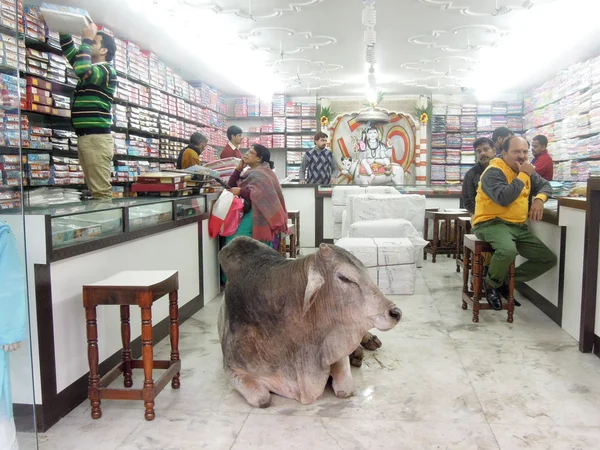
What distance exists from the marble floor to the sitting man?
0.60m

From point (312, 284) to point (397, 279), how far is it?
103 inches

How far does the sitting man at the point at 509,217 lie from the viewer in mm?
3703

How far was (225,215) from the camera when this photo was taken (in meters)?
4.42

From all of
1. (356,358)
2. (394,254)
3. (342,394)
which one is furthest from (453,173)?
(342,394)

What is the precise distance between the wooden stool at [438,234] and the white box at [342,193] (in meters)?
0.97

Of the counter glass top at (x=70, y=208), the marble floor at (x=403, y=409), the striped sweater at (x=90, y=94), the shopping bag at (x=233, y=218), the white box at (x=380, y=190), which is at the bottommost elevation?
the marble floor at (x=403, y=409)

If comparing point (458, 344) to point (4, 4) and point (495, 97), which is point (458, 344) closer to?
point (4, 4)

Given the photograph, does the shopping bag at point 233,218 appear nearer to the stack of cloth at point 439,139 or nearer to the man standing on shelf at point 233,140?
the man standing on shelf at point 233,140

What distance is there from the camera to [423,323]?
148 inches

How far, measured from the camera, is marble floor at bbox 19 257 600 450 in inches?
80.7

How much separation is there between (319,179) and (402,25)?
2.79 metres

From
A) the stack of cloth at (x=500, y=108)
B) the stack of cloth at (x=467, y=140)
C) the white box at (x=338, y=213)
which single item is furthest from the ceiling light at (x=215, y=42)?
the stack of cloth at (x=500, y=108)

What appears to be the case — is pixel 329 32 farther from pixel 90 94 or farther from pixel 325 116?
pixel 325 116

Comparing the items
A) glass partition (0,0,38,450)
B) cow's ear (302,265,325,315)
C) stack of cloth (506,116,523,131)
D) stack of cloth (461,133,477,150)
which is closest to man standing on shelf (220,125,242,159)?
cow's ear (302,265,325,315)
